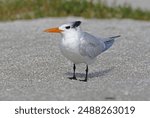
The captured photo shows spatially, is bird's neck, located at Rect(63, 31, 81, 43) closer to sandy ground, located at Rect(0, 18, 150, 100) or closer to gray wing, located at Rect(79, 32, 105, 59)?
gray wing, located at Rect(79, 32, 105, 59)

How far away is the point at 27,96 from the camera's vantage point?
6062 millimetres

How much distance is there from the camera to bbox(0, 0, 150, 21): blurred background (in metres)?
11.6

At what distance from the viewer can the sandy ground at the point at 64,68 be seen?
612 centimetres

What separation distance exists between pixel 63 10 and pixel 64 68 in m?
4.60

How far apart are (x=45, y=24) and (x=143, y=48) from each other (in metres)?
2.77

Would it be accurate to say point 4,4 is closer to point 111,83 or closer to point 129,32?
point 129,32

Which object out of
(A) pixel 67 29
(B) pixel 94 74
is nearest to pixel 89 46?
(A) pixel 67 29

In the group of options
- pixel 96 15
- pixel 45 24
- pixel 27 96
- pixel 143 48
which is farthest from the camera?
pixel 96 15

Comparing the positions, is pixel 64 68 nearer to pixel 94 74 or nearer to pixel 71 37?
pixel 94 74

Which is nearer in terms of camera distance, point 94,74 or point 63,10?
point 94,74

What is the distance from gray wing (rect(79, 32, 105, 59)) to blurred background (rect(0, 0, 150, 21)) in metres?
4.75

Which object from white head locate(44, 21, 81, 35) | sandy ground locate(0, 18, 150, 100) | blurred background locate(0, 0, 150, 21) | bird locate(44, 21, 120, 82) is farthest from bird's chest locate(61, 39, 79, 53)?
blurred background locate(0, 0, 150, 21)

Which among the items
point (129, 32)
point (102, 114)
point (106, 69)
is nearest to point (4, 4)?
point (129, 32)

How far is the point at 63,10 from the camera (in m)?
11.9
